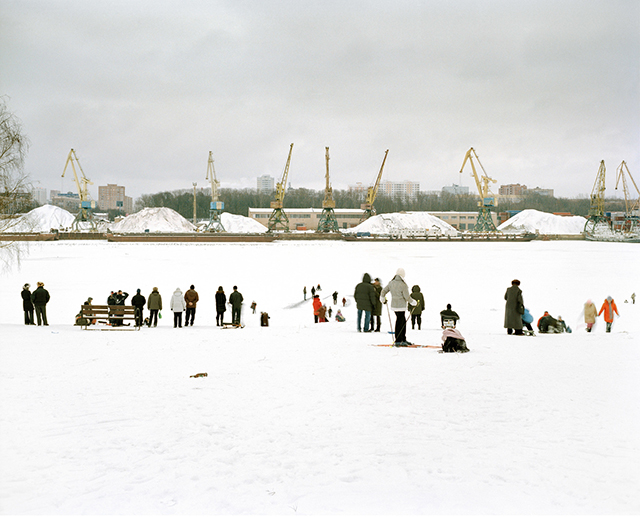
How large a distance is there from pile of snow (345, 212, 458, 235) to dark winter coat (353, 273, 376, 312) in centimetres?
A: 7839

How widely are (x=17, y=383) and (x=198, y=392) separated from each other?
2310mm

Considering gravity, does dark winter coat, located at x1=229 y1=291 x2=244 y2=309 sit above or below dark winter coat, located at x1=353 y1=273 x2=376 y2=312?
below

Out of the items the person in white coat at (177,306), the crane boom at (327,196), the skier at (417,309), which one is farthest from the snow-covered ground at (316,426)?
the crane boom at (327,196)

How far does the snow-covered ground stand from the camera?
3385 millimetres

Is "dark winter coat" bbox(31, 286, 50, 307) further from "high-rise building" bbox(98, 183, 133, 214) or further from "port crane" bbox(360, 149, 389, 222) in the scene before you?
"high-rise building" bbox(98, 183, 133, 214)

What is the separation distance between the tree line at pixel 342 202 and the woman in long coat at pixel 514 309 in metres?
107

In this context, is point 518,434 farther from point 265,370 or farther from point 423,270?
point 423,270

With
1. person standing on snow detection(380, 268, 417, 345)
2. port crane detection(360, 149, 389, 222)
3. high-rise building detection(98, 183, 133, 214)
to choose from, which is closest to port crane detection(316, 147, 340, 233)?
port crane detection(360, 149, 389, 222)

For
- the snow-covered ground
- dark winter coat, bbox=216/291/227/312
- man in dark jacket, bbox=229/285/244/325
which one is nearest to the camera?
the snow-covered ground

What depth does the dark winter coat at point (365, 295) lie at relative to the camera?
9.81 metres

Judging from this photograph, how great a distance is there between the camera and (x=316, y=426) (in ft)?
14.6

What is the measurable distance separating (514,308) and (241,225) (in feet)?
297

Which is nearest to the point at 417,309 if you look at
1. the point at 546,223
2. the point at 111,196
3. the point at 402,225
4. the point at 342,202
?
the point at 402,225

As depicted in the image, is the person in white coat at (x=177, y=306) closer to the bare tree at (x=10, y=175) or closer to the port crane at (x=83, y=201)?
the bare tree at (x=10, y=175)
